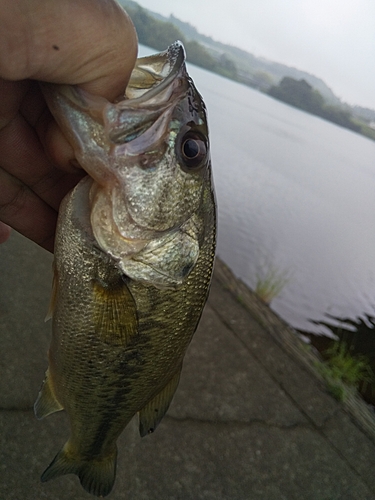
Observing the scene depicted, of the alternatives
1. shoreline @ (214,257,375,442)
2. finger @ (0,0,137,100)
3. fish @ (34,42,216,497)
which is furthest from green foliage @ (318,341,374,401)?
finger @ (0,0,137,100)

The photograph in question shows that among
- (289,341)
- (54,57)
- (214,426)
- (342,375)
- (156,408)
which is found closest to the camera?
(54,57)

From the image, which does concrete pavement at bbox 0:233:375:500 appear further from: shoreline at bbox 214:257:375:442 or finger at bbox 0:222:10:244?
finger at bbox 0:222:10:244

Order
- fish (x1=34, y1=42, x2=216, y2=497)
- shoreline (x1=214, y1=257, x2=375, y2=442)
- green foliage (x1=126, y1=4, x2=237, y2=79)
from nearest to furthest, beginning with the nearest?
fish (x1=34, y1=42, x2=216, y2=497)
shoreline (x1=214, y1=257, x2=375, y2=442)
green foliage (x1=126, y1=4, x2=237, y2=79)

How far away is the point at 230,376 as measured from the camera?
11.2 ft

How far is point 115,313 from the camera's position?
1.46 m

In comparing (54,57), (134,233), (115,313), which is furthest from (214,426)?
(54,57)

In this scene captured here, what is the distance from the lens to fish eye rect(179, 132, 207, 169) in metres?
1.39

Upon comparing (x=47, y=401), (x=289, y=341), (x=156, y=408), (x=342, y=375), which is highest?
(x=156, y=408)

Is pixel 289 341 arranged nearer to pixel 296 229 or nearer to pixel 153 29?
pixel 296 229

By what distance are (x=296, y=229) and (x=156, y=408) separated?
10562mm

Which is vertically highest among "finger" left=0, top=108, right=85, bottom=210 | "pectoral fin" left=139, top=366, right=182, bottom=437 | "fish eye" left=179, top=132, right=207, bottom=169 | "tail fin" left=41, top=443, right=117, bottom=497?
"fish eye" left=179, top=132, right=207, bottom=169

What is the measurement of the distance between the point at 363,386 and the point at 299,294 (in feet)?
11.3

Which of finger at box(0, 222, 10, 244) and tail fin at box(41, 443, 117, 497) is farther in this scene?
finger at box(0, 222, 10, 244)

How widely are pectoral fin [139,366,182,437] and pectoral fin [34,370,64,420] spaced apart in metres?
0.36
